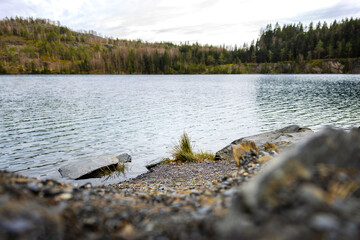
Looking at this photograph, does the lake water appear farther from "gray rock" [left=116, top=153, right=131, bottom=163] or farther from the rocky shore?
the rocky shore

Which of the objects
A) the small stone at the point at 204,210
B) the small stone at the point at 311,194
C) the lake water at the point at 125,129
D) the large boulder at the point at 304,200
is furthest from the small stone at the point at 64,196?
the lake water at the point at 125,129

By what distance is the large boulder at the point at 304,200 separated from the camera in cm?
208

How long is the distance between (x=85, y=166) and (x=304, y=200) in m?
11.2

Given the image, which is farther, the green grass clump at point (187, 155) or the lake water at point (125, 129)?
the lake water at point (125, 129)

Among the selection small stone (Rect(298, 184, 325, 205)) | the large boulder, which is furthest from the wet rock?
small stone (Rect(298, 184, 325, 205))

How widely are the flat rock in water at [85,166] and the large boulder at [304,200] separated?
33.6 feet

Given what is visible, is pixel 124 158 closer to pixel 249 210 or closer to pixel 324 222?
pixel 249 210

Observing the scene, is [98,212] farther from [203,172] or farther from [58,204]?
[203,172]

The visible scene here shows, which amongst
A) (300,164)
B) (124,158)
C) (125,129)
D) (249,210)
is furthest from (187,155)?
(249,210)

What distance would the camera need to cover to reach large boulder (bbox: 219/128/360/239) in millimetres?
2084

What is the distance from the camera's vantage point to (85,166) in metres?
11.3

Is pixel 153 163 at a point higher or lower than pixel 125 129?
lower

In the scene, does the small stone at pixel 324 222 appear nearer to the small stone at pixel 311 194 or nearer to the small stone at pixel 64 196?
the small stone at pixel 311 194

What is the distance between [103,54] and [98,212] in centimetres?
21763
